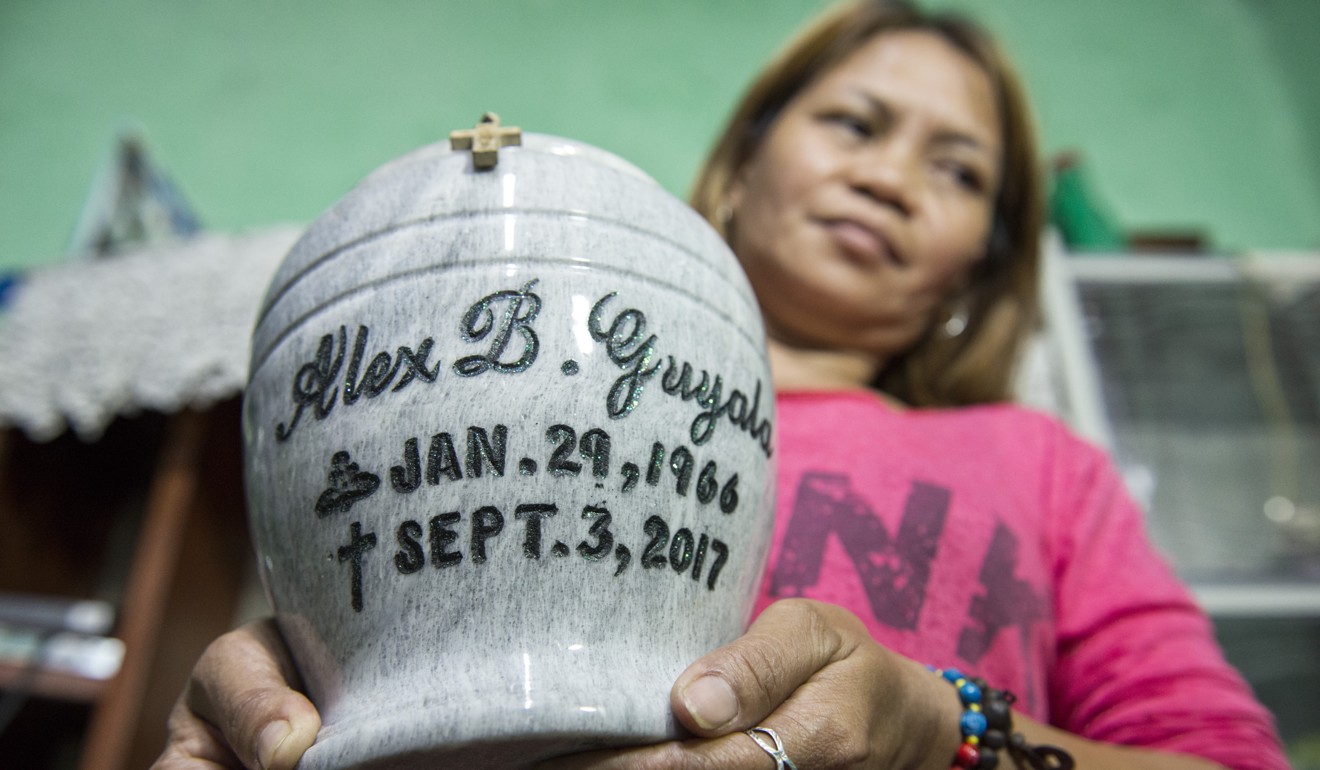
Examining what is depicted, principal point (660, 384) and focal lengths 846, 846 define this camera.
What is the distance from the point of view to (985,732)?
14.3 inches

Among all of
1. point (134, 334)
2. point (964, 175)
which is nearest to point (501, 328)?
point (964, 175)

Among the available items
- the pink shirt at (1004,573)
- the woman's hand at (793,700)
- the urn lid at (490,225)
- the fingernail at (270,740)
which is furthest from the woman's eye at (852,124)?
the fingernail at (270,740)

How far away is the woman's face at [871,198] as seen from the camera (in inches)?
23.3

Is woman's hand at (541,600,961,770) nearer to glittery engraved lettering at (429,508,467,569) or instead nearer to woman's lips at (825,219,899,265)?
glittery engraved lettering at (429,508,467,569)

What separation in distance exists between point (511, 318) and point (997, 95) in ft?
2.22

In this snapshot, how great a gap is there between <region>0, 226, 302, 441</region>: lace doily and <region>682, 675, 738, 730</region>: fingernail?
0.80 meters

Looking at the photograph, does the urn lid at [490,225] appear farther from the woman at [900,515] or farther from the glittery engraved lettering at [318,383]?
the woman at [900,515]

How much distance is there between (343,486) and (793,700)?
17 centimetres

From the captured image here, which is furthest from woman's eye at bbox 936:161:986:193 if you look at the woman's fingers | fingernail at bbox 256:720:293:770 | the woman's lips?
fingernail at bbox 256:720:293:770

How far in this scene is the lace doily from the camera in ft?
3.04

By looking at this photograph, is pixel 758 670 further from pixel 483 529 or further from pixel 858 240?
pixel 858 240

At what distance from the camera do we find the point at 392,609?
290 millimetres

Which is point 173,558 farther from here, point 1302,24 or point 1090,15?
point 1302,24

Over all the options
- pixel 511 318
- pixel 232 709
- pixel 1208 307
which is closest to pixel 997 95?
pixel 1208 307
